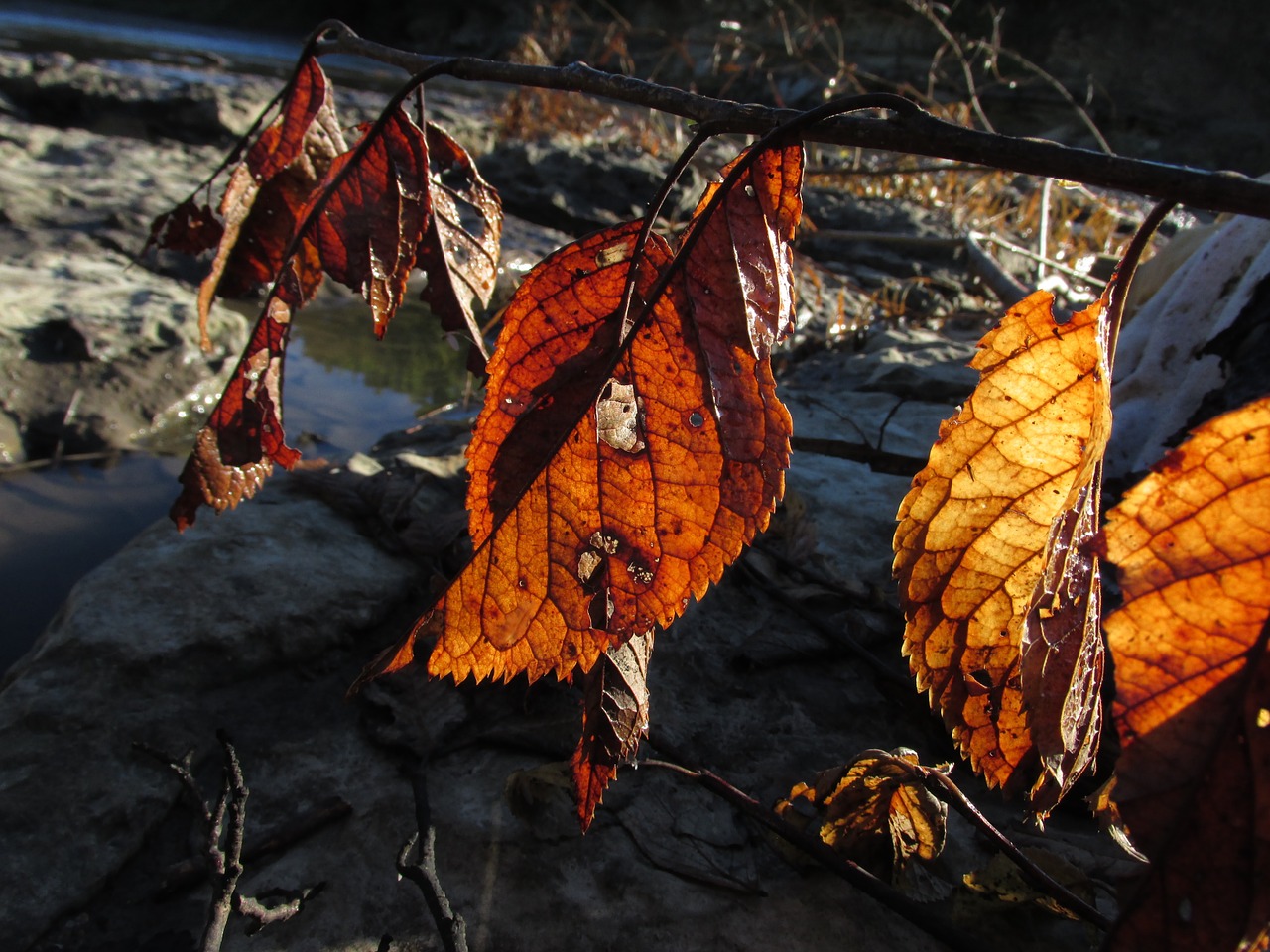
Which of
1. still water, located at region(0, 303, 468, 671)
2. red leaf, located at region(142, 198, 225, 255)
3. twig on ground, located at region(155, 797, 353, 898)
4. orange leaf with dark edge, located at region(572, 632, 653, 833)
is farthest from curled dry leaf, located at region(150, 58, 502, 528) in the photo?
still water, located at region(0, 303, 468, 671)

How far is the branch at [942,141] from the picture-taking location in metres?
0.45

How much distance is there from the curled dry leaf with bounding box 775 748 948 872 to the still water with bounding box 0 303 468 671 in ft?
4.88

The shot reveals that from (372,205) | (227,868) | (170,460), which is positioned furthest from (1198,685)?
(170,460)

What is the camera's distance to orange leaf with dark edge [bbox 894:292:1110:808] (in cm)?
59

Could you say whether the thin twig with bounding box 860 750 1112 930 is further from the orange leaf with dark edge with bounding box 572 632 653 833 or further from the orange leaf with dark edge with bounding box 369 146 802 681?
the orange leaf with dark edge with bounding box 369 146 802 681

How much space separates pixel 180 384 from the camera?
336 cm

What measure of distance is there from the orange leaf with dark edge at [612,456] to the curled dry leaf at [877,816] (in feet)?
1.91

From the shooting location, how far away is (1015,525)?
612 mm

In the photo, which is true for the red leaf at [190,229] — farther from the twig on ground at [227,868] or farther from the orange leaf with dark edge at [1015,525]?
the orange leaf with dark edge at [1015,525]

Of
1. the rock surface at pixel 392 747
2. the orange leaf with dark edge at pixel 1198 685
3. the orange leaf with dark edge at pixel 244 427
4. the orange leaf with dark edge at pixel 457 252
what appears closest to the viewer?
the orange leaf with dark edge at pixel 1198 685

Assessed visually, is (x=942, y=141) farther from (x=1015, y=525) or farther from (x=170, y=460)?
(x=170, y=460)

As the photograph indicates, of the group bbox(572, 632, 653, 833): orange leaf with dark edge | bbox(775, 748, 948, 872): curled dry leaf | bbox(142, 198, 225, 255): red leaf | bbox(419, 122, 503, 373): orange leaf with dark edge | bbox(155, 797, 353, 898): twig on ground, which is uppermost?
bbox(419, 122, 503, 373): orange leaf with dark edge

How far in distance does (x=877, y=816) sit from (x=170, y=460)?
2.76 metres

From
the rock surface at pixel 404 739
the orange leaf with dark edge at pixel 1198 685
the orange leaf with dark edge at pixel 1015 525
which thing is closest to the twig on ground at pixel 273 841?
the rock surface at pixel 404 739
